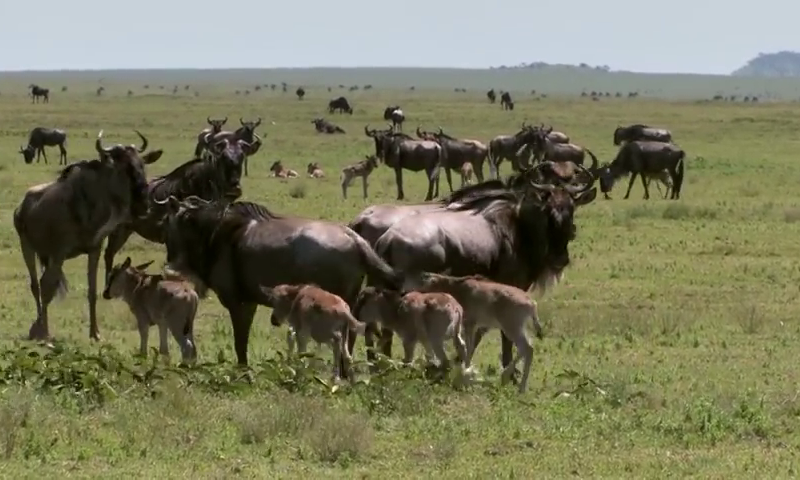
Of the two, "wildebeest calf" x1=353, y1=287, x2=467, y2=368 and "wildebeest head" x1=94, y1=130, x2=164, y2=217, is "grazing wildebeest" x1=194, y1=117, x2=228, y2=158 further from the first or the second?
"wildebeest calf" x1=353, y1=287, x2=467, y2=368

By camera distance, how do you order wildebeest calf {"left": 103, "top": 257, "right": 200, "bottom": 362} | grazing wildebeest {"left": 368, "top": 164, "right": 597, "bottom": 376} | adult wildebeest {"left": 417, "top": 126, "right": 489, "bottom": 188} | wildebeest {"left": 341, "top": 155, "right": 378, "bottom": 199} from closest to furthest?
wildebeest calf {"left": 103, "top": 257, "right": 200, "bottom": 362} → grazing wildebeest {"left": 368, "top": 164, "right": 597, "bottom": 376} → wildebeest {"left": 341, "top": 155, "right": 378, "bottom": 199} → adult wildebeest {"left": 417, "top": 126, "right": 489, "bottom": 188}

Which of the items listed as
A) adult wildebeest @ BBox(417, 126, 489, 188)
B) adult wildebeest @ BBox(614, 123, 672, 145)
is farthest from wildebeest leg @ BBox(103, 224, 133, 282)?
adult wildebeest @ BBox(614, 123, 672, 145)

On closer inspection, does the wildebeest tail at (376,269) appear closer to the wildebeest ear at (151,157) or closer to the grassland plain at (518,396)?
the grassland plain at (518,396)

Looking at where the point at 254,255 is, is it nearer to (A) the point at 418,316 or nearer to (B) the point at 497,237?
(A) the point at 418,316

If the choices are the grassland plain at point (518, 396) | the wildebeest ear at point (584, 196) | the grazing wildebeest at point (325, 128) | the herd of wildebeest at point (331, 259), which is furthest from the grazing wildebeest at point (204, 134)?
the grazing wildebeest at point (325, 128)

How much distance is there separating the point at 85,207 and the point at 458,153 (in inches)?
820

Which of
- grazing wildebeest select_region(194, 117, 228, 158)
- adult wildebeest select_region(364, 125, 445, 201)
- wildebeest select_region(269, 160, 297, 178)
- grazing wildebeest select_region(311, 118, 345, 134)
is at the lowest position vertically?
grazing wildebeest select_region(311, 118, 345, 134)

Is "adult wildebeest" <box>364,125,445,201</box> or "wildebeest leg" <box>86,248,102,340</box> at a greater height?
"wildebeest leg" <box>86,248,102,340</box>

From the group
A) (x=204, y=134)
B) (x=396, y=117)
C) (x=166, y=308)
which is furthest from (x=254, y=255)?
(x=396, y=117)

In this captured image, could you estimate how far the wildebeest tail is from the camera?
38.5 ft

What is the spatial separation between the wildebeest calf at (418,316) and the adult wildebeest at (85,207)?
3.87 meters

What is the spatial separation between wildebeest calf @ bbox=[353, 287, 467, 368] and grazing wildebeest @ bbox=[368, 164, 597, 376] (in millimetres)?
1066

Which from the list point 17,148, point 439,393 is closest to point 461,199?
point 439,393

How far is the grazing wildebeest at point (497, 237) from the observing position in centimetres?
1224
